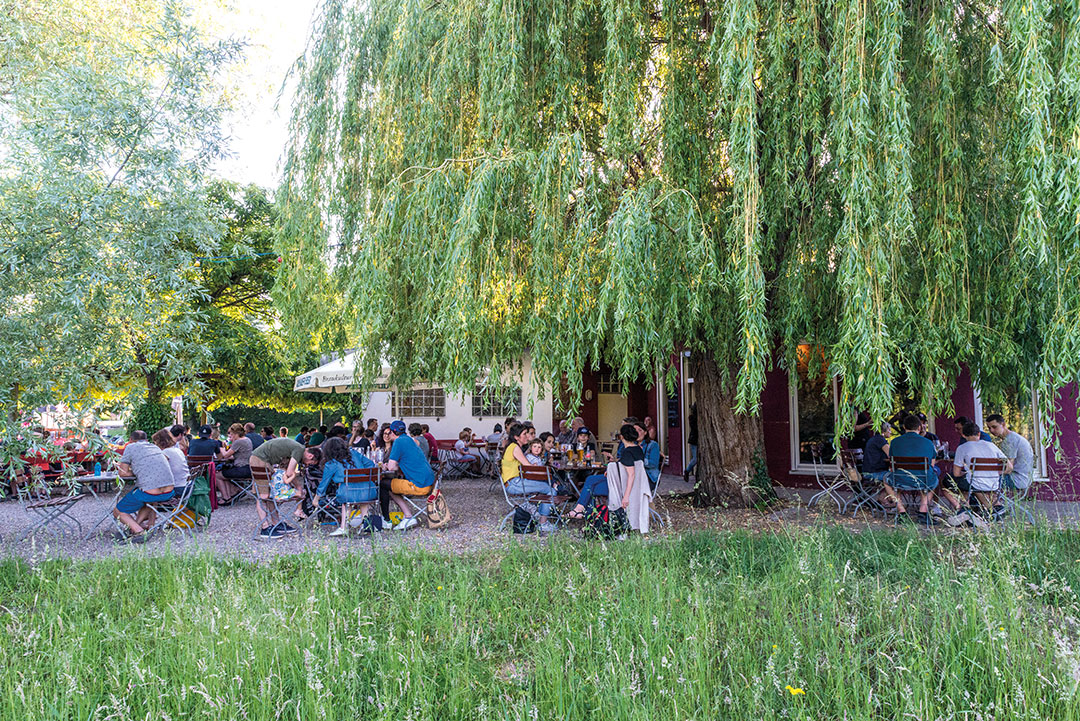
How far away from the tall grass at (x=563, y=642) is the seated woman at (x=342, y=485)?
2199mm

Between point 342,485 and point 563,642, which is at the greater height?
point 342,485

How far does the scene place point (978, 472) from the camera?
24.3 feet

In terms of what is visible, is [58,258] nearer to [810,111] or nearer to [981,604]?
[810,111]

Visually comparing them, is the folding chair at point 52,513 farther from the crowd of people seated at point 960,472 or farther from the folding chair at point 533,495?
the crowd of people seated at point 960,472

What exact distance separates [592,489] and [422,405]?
37.5 feet

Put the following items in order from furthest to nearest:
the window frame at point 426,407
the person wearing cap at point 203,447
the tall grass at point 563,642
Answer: the window frame at point 426,407 → the person wearing cap at point 203,447 → the tall grass at point 563,642

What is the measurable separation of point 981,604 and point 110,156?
21.7 feet

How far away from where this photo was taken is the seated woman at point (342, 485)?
766cm

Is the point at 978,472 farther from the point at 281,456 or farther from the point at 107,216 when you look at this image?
the point at 107,216

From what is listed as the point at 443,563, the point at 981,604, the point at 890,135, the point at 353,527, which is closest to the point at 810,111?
the point at 890,135

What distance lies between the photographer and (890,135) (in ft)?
16.8

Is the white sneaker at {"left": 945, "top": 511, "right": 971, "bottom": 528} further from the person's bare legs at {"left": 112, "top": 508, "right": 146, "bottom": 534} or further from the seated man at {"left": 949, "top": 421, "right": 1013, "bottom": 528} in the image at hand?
the person's bare legs at {"left": 112, "top": 508, "right": 146, "bottom": 534}

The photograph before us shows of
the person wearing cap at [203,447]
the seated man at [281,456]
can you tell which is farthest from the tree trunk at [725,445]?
the person wearing cap at [203,447]

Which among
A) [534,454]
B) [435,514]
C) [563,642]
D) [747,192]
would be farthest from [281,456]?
[747,192]
